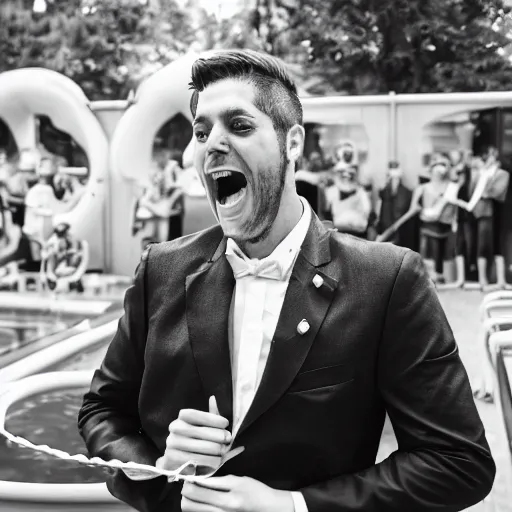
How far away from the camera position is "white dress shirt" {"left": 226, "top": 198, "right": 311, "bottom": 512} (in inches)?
39.7

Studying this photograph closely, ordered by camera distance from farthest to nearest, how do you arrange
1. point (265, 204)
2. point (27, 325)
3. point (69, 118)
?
point (69, 118) < point (27, 325) < point (265, 204)

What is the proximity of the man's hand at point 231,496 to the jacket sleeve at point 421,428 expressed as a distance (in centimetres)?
5

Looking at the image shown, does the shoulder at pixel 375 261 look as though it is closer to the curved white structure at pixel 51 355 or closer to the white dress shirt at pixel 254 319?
the white dress shirt at pixel 254 319

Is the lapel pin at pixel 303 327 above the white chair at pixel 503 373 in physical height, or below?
above

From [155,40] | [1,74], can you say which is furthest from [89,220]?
[155,40]

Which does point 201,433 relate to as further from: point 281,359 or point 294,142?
point 294,142

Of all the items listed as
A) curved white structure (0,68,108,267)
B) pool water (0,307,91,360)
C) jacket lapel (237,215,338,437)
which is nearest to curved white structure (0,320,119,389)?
pool water (0,307,91,360)

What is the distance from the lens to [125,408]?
1119 millimetres

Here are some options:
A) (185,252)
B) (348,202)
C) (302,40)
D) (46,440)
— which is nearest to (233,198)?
(185,252)

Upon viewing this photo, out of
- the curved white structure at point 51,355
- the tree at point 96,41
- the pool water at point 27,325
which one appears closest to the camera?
the curved white structure at point 51,355

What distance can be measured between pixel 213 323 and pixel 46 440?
3.16 m

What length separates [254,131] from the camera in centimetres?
99

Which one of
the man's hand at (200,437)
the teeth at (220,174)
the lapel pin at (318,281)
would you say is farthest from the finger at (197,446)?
the teeth at (220,174)

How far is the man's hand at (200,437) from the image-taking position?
908mm
